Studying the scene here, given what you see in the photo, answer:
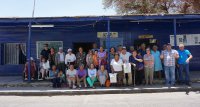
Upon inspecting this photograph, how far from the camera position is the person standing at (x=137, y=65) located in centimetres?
1342

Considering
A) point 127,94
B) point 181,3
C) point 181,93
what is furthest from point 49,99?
point 181,3

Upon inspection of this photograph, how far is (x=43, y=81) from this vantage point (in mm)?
14961

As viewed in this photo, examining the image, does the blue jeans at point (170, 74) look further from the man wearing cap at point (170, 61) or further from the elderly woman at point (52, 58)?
the elderly woman at point (52, 58)

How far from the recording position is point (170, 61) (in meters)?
13.1

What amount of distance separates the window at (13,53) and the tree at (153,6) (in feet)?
38.9

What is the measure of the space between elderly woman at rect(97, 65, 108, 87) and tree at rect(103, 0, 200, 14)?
14.0 metres

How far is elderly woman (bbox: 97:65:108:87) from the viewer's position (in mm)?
13461

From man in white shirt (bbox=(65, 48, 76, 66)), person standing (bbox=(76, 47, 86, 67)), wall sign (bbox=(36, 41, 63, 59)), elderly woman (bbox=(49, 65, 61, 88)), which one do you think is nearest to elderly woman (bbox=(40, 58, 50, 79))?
elderly woman (bbox=(49, 65, 61, 88))

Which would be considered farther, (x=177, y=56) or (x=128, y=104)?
(x=177, y=56)

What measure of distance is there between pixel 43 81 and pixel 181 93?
6.23m

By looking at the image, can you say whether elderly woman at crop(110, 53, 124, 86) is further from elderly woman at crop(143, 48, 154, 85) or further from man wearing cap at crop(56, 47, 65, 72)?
man wearing cap at crop(56, 47, 65, 72)

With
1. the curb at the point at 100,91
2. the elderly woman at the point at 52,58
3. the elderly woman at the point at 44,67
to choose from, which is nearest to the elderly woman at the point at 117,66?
the curb at the point at 100,91

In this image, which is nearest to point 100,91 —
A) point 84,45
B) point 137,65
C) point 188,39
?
point 137,65

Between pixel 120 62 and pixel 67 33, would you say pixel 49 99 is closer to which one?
pixel 120 62
